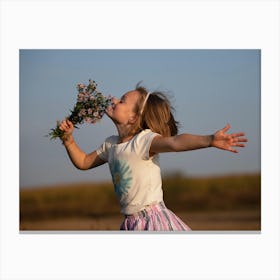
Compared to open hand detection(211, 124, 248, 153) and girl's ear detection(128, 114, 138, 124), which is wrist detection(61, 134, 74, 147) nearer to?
girl's ear detection(128, 114, 138, 124)

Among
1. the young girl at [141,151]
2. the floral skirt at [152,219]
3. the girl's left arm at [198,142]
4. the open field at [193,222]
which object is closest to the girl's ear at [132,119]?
the young girl at [141,151]

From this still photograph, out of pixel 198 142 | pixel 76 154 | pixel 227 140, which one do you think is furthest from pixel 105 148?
pixel 227 140

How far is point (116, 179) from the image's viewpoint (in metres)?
5.09

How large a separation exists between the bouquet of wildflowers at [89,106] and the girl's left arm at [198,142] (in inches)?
23.2

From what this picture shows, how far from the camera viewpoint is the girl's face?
17.0 feet

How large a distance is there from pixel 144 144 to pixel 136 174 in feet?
0.75

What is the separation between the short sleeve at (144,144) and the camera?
494 centimetres

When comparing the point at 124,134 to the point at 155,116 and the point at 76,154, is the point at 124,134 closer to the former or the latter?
the point at 155,116

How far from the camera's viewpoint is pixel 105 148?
17.5 feet

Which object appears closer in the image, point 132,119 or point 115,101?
point 132,119

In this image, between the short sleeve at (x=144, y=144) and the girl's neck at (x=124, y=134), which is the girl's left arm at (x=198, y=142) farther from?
the girl's neck at (x=124, y=134)

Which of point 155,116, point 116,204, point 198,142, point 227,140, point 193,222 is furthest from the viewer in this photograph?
point 116,204
